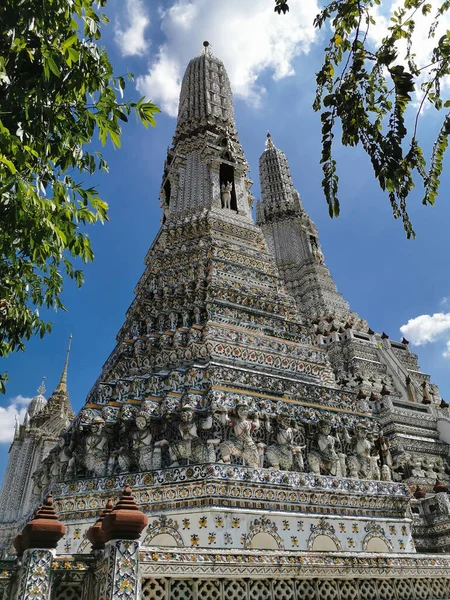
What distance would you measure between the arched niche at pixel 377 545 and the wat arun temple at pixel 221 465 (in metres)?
0.05

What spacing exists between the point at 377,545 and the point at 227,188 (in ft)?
40.8

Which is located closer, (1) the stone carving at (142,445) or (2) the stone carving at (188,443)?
(2) the stone carving at (188,443)

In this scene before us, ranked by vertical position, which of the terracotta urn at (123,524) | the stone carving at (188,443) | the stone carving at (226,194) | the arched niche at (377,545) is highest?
the stone carving at (226,194)

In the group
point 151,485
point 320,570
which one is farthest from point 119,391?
point 320,570

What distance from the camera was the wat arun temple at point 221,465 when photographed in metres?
4.49

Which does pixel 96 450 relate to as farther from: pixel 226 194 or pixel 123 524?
pixel 226 194

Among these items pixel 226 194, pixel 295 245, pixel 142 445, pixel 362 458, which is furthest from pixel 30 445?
pixel 295 245

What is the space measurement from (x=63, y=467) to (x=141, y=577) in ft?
16.6

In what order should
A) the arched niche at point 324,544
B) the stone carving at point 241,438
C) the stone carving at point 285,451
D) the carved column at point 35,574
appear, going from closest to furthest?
1. the carved column at point 35,574
2. the arched niche at point 324,544
3. the stone carving at point 241,438
4. the stone carving at point 285,451

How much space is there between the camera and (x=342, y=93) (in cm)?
386

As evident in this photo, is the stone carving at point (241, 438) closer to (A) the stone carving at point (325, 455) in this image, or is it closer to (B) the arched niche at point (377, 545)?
(A) the stone carving at point (325, 455)

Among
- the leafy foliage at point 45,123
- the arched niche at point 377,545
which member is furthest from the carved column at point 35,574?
the arched niche at point 377,545

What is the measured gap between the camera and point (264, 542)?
750cm

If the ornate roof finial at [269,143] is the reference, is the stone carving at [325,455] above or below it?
below
